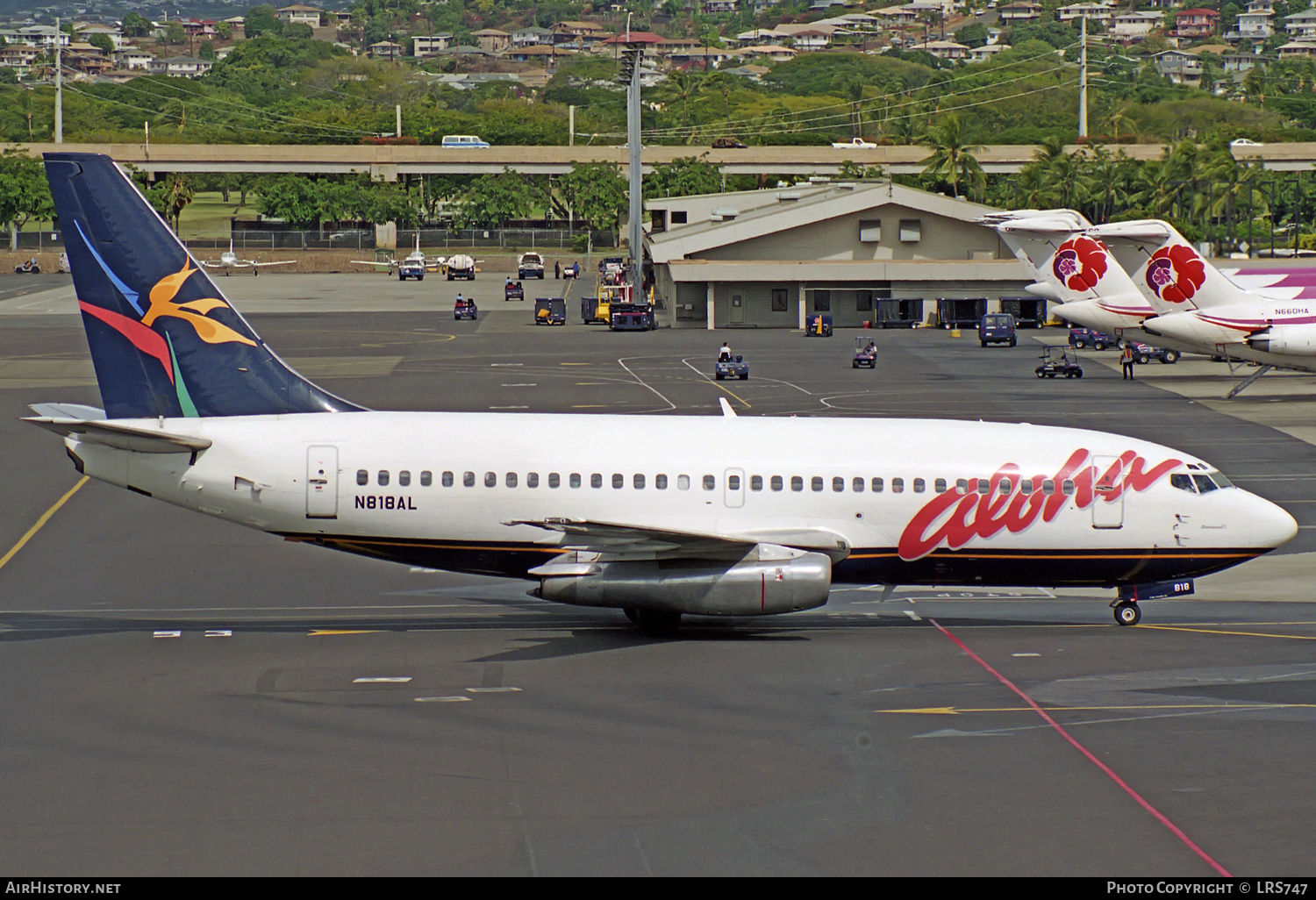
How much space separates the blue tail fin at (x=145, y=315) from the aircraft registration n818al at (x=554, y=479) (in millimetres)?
42

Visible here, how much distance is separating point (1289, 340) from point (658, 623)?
5131 centimetres

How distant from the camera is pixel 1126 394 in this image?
247ft

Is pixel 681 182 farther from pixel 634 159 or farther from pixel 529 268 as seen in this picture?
pixel 634 159

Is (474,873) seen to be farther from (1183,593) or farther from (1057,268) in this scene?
(1057,268)

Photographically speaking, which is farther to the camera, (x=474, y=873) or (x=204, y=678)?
(x=204, y=678)

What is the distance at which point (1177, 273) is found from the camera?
76500 millimetres

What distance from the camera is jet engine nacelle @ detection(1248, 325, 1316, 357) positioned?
238 feet

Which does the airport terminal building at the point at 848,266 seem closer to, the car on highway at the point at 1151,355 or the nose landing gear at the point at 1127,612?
the car on highway at the point at 1151,355

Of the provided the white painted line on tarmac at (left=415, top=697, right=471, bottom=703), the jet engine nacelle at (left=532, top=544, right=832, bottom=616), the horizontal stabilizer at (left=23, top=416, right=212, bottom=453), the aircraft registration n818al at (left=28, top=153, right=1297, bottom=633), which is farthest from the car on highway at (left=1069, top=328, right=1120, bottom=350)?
the white painted line on tarmac at (left=415, top=697, right=471, bottom=703)

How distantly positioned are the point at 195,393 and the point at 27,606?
679cm

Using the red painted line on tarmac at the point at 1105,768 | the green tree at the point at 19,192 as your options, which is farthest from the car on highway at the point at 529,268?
the red painted line on tarmac at the point at 1105,768

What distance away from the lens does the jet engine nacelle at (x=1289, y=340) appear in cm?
7256

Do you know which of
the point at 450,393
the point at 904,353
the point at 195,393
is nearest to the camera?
the point at 195,393

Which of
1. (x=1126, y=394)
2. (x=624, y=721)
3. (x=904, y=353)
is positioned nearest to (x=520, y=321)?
(x=904, y=353)
